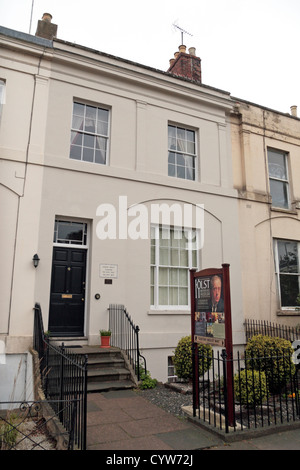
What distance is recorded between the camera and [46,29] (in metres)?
10.3

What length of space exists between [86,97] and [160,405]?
26.9ft

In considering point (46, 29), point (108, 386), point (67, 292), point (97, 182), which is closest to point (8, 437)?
point (108, 386)

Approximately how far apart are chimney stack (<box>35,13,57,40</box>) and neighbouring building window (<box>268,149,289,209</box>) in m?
8.27

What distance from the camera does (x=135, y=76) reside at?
1065 centimetres

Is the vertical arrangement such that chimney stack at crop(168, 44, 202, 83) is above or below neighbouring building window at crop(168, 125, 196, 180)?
above

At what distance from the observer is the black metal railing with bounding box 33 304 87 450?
164 inches

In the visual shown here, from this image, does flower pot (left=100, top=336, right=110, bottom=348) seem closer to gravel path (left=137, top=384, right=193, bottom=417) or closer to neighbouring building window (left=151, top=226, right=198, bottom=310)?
gravel path (left=137, top=384, right=193, bottom=417)

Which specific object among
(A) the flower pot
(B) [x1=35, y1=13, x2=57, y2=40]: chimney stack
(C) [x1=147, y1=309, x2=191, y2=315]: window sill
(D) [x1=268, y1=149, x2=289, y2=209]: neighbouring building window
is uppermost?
(B) [x1=35, y1=13, x2=57, y2=40]: chimney stack

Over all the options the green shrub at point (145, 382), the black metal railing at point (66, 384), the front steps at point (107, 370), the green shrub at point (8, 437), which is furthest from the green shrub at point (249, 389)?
the green shrub at point (8, 437)

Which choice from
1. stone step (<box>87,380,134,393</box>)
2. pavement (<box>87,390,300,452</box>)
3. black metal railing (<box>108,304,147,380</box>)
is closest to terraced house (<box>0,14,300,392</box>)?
black metal railing (<box>108,304,147,380</box>)

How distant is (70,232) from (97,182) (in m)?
1.55

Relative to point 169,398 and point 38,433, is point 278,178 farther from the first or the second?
point 38,433
